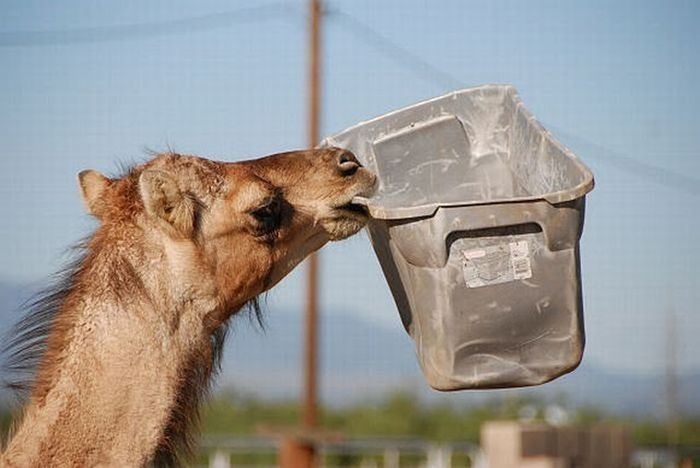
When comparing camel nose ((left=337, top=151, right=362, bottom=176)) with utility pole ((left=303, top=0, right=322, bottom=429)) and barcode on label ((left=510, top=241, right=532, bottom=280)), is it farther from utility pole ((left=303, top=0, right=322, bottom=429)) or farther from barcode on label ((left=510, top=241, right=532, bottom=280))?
utility pole ((left=303, top=0, right=322, bottom=429))

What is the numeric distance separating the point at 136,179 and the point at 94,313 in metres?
0.63

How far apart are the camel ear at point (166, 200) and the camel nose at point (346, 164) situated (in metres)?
0.64

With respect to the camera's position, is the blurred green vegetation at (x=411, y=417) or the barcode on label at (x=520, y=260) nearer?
the barcode on label at (x=520, y=260)

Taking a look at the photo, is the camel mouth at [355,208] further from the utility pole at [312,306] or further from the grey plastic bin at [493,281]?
the utility pole at [312,306]

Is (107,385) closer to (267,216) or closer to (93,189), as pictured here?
(267,216)

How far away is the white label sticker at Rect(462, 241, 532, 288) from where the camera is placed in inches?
219

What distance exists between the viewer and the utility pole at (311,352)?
15258 millimetres

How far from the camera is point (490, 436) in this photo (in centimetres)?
1116

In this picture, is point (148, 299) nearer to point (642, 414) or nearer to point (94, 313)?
point (94, 313)

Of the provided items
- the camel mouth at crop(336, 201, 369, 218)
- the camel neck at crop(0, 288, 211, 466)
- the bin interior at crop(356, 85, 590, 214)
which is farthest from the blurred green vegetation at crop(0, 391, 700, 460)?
the camel neck at crop(0, 288, 211, 466)

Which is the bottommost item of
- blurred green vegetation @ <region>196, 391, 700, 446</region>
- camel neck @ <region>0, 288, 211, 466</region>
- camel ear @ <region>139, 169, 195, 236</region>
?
blurred green vegetation @ <region>196, 391, 700, 446</region>

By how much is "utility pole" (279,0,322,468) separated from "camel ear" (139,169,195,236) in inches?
381

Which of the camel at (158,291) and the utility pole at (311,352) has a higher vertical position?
the camel at (158,291)

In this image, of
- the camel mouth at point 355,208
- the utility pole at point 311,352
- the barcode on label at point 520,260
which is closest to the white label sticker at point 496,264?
the barcode on label at point 520,260
